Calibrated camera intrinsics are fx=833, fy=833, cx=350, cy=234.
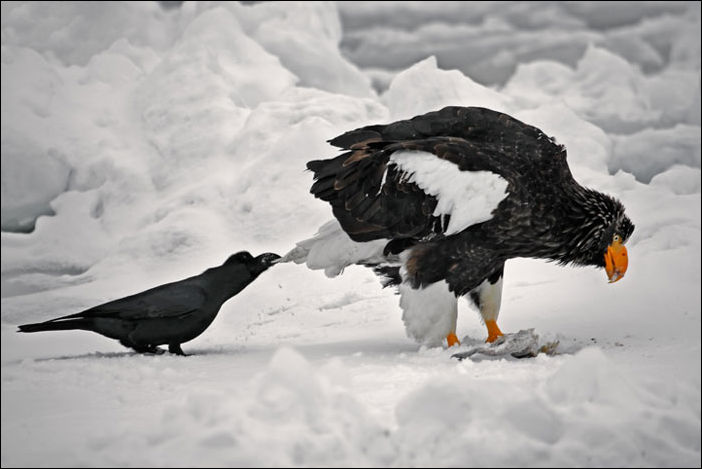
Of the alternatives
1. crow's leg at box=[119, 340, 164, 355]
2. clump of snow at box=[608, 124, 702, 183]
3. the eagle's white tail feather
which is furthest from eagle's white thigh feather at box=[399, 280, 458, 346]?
clump of snow at box=[608, 124, 702, 183]

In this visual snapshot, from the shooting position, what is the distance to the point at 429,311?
14.3 feet

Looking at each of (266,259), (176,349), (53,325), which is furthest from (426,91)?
(53,325)

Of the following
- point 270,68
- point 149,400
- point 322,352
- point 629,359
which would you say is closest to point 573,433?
point 629,359

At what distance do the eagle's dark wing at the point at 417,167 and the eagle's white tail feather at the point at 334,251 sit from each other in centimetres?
15

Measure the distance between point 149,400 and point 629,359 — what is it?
2.20 m

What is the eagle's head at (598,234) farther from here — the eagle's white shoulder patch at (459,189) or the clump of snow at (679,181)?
the clump of snow at (679,181)

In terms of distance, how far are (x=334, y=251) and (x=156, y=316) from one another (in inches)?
40.8

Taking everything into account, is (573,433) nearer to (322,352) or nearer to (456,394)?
(456,394)

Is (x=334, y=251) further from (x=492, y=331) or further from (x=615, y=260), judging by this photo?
(x=615, y=260)

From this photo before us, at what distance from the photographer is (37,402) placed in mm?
3211

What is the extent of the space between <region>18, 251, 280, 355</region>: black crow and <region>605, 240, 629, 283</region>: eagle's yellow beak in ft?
6.85

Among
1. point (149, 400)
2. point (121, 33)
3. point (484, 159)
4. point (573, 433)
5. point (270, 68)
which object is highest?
point (121, 33)

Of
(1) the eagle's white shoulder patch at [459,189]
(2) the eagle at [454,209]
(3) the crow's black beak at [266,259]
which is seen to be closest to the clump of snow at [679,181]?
(2) the eagle at [454,209]

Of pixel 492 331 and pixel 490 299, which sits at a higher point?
pixel 490 299
